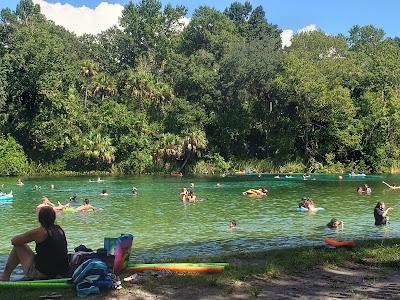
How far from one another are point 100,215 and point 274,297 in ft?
63.4

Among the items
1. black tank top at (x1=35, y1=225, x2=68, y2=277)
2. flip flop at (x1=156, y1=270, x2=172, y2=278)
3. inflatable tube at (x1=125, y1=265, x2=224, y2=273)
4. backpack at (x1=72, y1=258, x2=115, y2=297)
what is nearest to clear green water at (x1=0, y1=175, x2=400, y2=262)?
inflatable tube at (x1=125, y1=265, x2=224, y2=273)

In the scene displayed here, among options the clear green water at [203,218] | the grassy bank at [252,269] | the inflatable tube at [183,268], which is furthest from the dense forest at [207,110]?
the inflatable tube at [183,268]

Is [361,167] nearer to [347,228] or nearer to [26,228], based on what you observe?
[347,228]

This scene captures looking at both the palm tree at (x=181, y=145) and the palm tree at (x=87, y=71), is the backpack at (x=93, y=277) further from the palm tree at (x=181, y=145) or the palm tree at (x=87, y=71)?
the palm tree at (x=87, y=71)

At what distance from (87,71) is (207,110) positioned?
1629cm

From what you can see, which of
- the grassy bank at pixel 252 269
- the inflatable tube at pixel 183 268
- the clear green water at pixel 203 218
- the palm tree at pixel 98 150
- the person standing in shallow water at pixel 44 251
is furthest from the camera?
the palm tree at pixel 98 150

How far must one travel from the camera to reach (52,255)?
9.13 m

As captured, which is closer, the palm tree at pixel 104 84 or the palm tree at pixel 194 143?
the palm tree at pixel 194 143

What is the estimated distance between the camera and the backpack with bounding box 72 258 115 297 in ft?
27.0

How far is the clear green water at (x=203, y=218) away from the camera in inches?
684

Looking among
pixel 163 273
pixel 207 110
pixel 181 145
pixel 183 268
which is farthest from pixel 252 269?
pixel 207 110

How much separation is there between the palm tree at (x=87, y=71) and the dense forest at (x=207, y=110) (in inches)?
10.4

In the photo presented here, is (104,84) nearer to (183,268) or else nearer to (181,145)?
(181,145)

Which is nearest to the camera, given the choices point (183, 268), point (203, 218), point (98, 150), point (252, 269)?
point (252, 269)
